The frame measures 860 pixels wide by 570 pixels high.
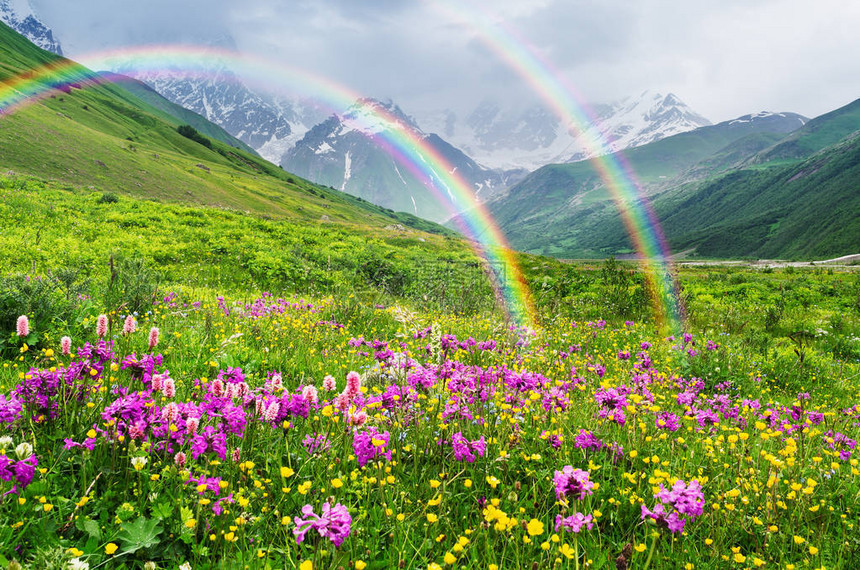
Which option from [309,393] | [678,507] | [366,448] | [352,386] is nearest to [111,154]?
[309,393]

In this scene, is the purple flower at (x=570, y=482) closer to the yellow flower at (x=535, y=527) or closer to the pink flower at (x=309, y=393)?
the yellow flower at (x=535, y=527)

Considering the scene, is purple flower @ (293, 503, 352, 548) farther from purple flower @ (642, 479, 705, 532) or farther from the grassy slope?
the grassy slope

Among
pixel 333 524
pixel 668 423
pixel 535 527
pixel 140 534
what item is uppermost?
pixel 668 423

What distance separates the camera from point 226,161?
4668 inches

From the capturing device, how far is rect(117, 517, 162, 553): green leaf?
7.20 feet

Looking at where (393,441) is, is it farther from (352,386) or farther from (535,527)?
(535,527)

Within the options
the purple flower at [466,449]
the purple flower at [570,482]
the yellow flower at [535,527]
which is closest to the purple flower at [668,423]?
the purple flower at [466,449]

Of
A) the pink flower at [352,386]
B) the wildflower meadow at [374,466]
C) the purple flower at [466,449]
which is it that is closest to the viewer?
the wildflower meadow at [374,466]

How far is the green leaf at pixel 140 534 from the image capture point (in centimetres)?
220

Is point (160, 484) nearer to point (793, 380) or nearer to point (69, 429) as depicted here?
point (69, 429)

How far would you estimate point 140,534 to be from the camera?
7.38 feet

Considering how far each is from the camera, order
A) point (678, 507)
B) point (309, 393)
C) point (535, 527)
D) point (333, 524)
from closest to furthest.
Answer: point (333, 524)
point (535, 527)
point (678, 507)
point (309, 393)

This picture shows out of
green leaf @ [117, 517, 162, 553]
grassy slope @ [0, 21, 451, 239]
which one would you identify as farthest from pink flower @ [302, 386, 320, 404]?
grassy slope @ [0, 21, 451, 239]

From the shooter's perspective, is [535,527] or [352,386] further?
[352,386]
